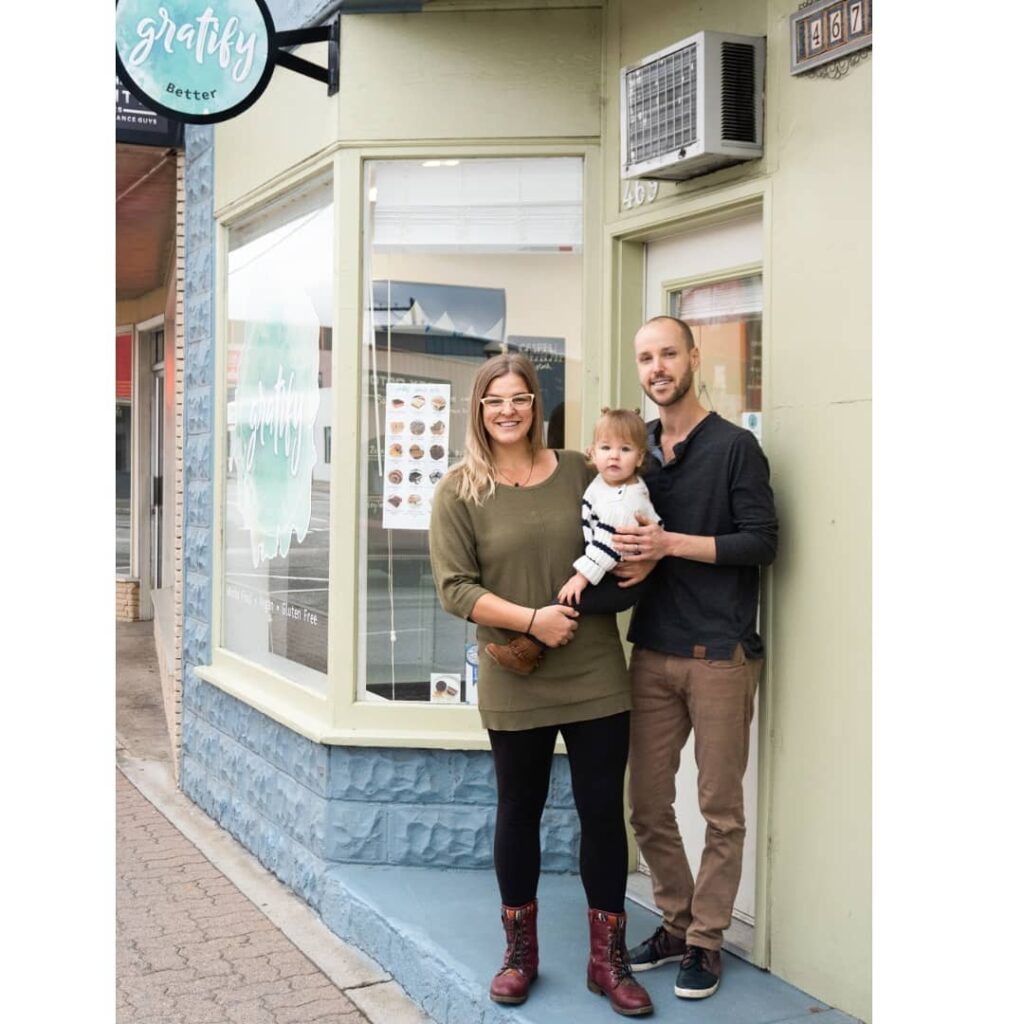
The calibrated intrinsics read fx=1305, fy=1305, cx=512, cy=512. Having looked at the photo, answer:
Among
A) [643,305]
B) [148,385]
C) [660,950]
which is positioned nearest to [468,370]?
[643,305]

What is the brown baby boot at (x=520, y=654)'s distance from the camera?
378 centimetres

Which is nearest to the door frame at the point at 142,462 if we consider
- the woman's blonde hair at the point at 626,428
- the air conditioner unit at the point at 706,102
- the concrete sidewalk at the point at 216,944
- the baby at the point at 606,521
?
the concrete sidewalk at the point at 216,944

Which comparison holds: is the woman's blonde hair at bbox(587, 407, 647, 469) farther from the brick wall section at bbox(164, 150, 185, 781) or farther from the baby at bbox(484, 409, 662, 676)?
the brick wall section at bbox(164, 150, 185, 781)

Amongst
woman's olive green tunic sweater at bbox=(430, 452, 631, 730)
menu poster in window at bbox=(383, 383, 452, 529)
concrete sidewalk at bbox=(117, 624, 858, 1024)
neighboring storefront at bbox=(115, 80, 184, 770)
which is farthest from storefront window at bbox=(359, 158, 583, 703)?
neighboring storefront at bbox=(115, 80, 184, 770)

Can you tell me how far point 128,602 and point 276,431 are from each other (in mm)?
9380

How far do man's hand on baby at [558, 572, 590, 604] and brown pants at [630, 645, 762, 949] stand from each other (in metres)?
0.42

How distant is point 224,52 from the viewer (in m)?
4.98

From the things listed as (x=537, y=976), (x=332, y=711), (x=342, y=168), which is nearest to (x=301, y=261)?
(x=342, y=168)

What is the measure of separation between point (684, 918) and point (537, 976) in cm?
50

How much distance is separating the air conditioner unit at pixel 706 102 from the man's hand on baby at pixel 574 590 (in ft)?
4.76

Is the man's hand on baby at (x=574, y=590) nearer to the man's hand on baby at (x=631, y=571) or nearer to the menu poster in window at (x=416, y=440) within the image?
the man's hand on baby at (x=631, y=571)

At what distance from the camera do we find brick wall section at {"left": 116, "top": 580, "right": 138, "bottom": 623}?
1479 centimetres

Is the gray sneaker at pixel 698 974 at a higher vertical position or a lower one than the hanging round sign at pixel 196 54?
lower

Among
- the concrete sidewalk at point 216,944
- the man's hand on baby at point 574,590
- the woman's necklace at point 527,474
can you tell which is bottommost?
the concrete sidewalk at point 216,944
